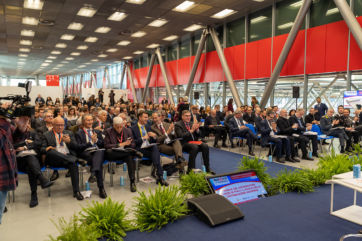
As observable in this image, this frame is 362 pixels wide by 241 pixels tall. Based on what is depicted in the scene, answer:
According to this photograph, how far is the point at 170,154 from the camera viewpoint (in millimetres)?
5285

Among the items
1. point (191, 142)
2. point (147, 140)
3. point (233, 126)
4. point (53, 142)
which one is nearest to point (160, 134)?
point (147, 140)

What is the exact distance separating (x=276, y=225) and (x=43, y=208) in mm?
3145

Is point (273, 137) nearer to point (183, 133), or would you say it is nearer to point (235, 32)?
point (183, 133)

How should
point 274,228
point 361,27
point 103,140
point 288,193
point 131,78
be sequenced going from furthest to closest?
point 131,78
point 361,27
point 103,140
point 288,193
point 274,228

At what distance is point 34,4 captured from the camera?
9.66 metres

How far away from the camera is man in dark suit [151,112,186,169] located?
5.20 metres

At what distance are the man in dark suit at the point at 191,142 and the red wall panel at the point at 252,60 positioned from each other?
6613 millimetres

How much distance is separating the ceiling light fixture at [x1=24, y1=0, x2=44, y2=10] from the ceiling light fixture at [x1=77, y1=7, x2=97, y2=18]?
1376 millimetres

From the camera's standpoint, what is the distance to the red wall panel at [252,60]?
37.2ft

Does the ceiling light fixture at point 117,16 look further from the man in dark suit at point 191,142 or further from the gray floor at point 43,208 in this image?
the gray floor at point 43,208

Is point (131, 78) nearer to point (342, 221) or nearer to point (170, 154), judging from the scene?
point (170, 154)

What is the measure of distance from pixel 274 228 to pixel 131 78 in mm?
21909

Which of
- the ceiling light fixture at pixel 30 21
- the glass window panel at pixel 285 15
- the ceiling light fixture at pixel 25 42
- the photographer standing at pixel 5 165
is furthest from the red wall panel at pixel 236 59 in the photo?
the ceiling light fixture at pixel 25 42

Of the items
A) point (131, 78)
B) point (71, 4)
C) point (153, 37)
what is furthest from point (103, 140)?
point (131, 78)
